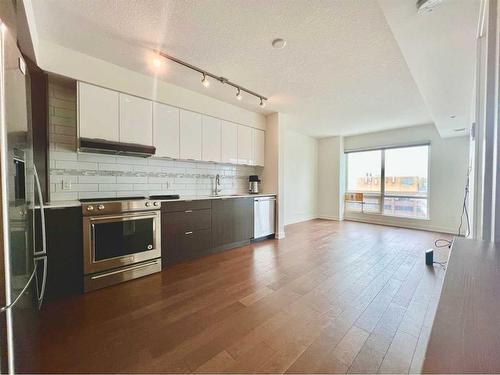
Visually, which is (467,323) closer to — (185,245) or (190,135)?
(185,245)

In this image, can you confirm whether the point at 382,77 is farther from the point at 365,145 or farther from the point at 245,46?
the point at 365,145

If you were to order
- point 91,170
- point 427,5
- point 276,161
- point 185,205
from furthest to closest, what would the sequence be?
point 276,161
point 185,205
point 91,170
point 427,5

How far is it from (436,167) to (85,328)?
22.1ft

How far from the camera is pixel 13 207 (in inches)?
40.6

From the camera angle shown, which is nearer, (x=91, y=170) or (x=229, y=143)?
(x=91, y=170)

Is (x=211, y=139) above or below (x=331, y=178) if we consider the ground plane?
above

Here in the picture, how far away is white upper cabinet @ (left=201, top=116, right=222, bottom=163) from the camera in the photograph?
3.55 metres

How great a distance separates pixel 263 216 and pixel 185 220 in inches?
62.8

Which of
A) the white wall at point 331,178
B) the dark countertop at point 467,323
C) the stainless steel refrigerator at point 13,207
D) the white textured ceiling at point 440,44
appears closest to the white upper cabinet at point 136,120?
the stainless steel refrigerator at point 13,207

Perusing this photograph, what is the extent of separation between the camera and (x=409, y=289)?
2256 mm

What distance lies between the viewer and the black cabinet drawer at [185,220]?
2.86 meters

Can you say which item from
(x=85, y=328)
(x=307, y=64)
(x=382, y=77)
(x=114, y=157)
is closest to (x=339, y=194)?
(x=382, y=77)

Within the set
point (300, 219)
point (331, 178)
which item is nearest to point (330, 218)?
point (300, 219)

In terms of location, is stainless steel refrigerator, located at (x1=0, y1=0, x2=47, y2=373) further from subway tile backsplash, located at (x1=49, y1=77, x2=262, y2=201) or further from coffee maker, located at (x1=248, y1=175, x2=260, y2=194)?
coffee maker, located at (x1=248, y1=175, x2=260, y2=194)
